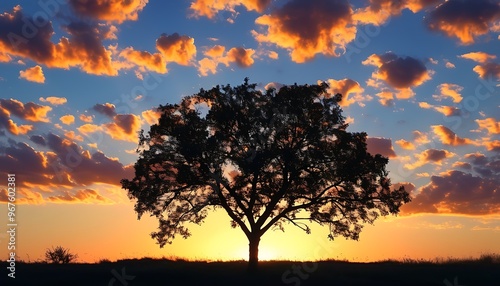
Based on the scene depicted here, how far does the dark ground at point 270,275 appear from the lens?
1340 inches

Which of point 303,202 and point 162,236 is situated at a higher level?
point 303,202

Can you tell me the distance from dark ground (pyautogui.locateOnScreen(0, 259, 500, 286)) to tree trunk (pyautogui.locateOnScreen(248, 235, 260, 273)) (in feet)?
2.99

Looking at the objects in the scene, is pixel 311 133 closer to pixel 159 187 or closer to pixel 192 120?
pixel 192 120

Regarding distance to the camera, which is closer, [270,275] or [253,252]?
[270,275]

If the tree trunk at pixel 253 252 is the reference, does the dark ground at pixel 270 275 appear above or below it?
below

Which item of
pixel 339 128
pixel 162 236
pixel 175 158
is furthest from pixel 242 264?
pixel 339 128

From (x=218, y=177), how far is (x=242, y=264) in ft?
35.2

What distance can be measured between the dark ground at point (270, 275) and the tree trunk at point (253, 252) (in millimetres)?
911

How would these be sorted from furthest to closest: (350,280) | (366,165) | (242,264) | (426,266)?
(242,264), (426,266), (366,165), (350,280)

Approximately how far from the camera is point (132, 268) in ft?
138

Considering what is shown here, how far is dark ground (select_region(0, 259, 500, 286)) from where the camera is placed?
112 feet

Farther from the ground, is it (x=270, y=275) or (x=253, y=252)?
(x=253, y=252)

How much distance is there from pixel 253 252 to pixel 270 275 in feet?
8.89

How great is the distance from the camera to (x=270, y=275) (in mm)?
36906
